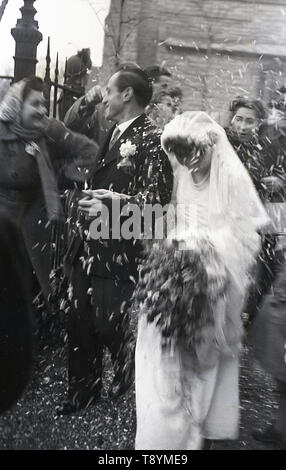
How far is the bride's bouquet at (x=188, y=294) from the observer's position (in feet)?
11.0

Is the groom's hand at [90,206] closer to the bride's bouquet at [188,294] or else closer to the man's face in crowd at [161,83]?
the bride's bouquet at [188,294]

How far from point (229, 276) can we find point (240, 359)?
1.26 ft

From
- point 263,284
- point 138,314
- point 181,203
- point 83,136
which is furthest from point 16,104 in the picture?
point 263,284

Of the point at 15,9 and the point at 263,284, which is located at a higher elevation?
the point at 15,9

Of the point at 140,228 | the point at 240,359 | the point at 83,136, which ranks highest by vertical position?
the point at 83,136

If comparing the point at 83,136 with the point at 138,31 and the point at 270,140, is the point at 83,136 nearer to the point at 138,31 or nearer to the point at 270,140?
the point at 138,31

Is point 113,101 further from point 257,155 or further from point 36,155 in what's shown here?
point 257,155

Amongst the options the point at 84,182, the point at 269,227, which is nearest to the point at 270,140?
the point at 269,227

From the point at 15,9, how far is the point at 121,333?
1.55 metres

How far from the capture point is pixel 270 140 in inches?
136

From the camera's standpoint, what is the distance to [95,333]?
3510mm

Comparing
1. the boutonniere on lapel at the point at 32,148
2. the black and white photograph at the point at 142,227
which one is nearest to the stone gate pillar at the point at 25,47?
the black and white photograph at the point at 142,227

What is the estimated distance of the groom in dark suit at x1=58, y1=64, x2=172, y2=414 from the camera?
3449mm

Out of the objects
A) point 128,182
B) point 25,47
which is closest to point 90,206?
point 128,182
